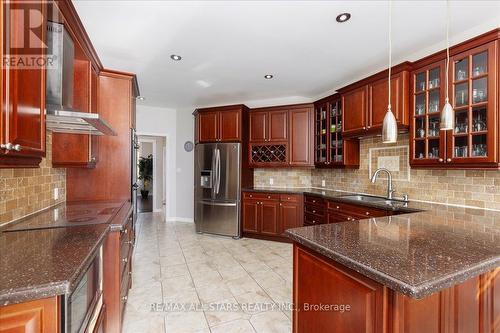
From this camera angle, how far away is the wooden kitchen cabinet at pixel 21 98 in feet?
3.14

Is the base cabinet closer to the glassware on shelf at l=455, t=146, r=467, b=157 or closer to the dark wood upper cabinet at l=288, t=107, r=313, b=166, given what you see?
the glassware on shelf at l=455, t=146, r=467, b=157

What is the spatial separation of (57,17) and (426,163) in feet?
11.5

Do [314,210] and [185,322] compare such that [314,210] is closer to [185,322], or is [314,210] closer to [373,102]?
[373,102]

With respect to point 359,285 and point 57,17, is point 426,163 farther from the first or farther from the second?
point 57,17

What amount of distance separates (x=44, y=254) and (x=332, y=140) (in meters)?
3.77

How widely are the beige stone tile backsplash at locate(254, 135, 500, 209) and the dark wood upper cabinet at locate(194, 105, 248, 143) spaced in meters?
1.56

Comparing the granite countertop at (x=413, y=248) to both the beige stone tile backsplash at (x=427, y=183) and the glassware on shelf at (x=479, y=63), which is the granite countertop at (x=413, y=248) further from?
the glassware on shelf at (x=479, y=63)

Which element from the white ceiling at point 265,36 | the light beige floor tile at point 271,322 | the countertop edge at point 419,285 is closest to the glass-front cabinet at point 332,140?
the white ceiling at point 265,36

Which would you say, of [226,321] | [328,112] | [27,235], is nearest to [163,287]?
[226,321]

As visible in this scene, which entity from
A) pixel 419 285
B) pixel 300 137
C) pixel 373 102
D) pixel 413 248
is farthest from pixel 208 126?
pixel 419 285

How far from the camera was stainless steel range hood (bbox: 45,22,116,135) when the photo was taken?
4.91ft

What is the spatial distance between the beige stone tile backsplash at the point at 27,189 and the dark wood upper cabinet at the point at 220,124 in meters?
2.65

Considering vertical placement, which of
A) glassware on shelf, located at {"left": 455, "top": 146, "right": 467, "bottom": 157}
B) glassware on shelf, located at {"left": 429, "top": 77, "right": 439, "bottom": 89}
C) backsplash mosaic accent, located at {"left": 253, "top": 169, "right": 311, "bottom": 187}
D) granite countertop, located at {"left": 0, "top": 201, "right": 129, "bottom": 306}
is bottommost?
granite countertop, located at {"left": 0, "top": 201, "right": 129, "bottom": 306}

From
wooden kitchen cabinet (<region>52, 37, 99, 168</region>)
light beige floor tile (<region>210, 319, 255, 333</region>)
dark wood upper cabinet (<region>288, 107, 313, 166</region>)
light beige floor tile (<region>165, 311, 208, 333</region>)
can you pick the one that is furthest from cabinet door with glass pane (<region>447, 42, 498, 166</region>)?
wooden kitchen cabinet (<region>52, 37, 99, 168</region>)
